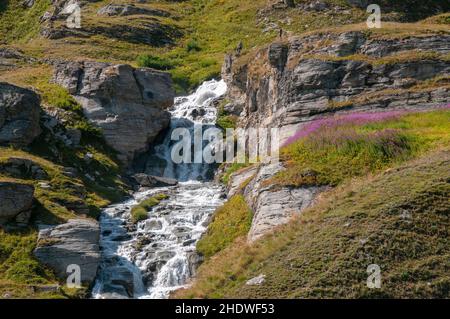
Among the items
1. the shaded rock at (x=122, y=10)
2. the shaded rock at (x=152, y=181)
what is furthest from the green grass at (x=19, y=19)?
the shaded rock at (x=152, y=181)

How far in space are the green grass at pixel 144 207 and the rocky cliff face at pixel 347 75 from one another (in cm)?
942

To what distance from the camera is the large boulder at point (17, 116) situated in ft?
154

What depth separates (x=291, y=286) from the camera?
24.6m

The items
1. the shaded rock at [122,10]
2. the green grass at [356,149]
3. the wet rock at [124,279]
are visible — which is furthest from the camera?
the shaded rock at [122,10]

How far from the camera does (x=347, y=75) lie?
152 feet

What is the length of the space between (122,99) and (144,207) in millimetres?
16457

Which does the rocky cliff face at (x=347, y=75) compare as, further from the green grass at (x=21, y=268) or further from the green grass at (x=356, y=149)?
the green grass at (x=21, y=268)

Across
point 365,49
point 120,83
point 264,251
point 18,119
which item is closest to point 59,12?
point 120,83

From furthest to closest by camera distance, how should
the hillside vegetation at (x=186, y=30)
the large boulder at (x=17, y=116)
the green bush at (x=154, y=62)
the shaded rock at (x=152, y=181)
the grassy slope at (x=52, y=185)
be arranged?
1. the green bush at (x=154, y=62)
2. the hillside vegetation at (x=186, y=30)
3. the shaded rock at (x=152, y=181)
4. the large boulder at (x=17, y=116)
5. the grassy slope at (x=52, y=185)

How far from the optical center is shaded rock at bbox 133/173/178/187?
52.4 metres

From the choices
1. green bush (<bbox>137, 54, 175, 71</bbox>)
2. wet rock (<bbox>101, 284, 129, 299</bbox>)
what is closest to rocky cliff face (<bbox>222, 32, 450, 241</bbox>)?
wet rock (<bbox>101, 284, 129, 299</bbox>)

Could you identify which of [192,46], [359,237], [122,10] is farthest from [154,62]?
[359,237]
